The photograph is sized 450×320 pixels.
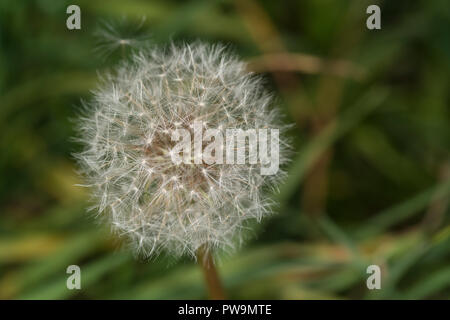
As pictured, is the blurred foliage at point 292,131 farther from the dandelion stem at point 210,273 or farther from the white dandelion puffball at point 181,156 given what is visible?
the white dandelion puffball at point 181,156

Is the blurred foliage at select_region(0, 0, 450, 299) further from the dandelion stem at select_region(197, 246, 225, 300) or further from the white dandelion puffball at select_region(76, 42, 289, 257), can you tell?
the white dandelion puffball at select_region(76, 42, 289, 257)

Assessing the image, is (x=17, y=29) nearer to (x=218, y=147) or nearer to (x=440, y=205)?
(x=218, y=147)

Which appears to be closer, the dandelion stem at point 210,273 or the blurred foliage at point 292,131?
the dandelion stem at point 210,273

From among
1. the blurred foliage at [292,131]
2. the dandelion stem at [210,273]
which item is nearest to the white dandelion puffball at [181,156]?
the dandelion stem at [210,273]

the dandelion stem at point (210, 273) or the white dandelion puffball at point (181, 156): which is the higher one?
the white dandelion puffball at point (181, 156)

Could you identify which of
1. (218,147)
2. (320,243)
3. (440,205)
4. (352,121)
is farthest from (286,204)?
(218,147)

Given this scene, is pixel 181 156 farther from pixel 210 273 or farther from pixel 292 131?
pixel 292 131

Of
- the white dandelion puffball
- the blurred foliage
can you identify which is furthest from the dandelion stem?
the blurred foliage
